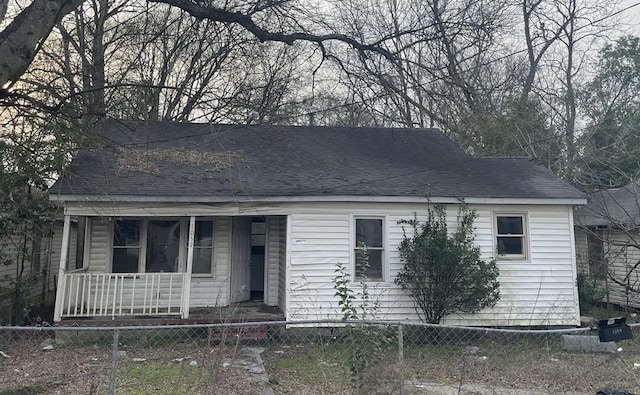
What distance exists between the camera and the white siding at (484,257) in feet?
31.5

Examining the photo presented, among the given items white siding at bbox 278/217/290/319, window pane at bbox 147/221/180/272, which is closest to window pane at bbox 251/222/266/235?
white siding at bbox 278/217/290/319

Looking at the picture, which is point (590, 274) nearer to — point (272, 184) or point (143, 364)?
point (272, 184)

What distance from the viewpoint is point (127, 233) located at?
10.4 meters

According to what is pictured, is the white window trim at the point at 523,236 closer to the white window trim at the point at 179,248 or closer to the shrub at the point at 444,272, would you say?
the shrub at the point at 444,272

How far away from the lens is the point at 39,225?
10953mm

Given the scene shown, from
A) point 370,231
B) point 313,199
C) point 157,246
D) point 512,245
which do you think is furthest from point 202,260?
point 512,245

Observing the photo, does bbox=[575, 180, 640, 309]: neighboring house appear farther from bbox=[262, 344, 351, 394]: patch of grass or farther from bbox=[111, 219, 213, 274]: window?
bbox=[111, 219, 213, 274]: window

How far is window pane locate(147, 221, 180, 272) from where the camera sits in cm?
1046

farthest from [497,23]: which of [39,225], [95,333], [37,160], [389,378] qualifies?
[39,225]

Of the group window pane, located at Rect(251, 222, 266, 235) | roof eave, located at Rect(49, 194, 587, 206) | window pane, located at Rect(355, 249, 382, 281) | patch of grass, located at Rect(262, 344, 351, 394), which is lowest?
patch of grass, located at Rect(262, 344, 351, 394)

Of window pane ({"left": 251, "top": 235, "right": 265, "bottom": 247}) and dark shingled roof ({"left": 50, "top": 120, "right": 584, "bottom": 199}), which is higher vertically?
dark shingled roof ({"left": 50, "top": 120, "right": 584, "bottom": 199})

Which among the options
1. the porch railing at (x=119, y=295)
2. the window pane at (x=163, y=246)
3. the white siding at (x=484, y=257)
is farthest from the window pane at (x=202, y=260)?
the white siding at (x=484, y=257)

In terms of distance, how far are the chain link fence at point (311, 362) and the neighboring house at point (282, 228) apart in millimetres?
628

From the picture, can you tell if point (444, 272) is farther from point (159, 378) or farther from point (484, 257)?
point (159, 378)
